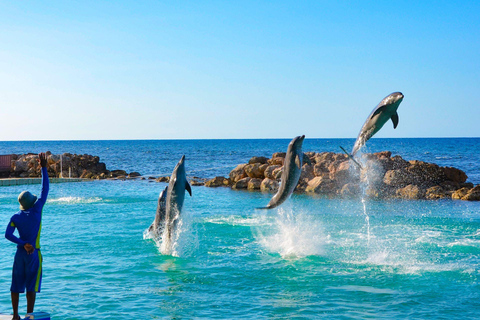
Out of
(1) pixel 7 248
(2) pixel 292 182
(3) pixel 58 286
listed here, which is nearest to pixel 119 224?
(1) pixel 7 248

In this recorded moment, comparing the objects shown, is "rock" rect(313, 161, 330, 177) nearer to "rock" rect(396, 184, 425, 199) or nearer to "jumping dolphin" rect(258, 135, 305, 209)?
"rock" rect(396, 184, 425, 199)

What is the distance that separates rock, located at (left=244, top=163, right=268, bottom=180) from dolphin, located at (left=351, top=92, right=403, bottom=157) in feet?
77.9

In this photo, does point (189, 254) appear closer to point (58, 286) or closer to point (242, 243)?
point (242, 243)

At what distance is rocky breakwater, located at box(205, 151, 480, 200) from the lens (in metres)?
27.2

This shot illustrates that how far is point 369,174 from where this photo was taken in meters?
29.9

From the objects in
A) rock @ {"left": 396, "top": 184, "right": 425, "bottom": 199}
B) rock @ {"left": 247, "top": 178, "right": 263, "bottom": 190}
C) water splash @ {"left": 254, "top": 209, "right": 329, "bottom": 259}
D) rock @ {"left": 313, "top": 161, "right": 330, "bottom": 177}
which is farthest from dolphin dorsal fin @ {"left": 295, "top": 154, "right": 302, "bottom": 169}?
rock @ {"left": 247, "top": 178, "right": 263, "bottom": 190}

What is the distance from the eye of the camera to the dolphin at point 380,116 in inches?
394

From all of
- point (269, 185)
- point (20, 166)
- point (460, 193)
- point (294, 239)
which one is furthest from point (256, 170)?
point (20, 166)

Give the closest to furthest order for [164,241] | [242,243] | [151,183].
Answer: [164,241] → [242,243] → [151,183]

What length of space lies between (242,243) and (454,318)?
7.63 meters

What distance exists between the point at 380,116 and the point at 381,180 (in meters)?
19.7

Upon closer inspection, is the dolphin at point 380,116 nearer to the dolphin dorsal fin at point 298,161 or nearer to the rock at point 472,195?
the dolphin dorsal fin at point 298,161

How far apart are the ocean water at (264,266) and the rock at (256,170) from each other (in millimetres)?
11437

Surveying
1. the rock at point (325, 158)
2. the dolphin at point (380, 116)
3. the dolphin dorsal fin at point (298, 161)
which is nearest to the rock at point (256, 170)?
the rock at point (325, 158)
